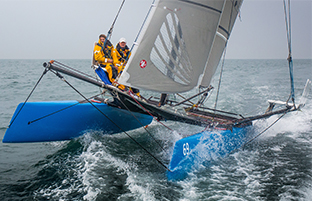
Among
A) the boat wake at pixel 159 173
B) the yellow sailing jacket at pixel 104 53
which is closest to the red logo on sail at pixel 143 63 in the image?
the yellow sailing jacket at pixel 104 53

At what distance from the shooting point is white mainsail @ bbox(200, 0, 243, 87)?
15.7ft

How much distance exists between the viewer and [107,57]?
15.6ft

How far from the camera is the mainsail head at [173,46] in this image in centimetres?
357

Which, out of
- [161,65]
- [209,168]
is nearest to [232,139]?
[209,168]

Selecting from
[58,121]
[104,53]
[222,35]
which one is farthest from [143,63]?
[58,121]

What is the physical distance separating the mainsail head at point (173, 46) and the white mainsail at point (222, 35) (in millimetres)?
678

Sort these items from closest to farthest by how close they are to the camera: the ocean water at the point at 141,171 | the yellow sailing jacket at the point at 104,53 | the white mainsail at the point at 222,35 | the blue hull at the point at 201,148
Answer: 1. the ocean water at the point at 141,171
2. the blue hull at the point at 201,148
3. the yellow sailing jacket at the point at 104,53
4. the white mainsail at the point at 222,35

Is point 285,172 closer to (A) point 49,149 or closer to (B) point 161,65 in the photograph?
(B) point 161,65

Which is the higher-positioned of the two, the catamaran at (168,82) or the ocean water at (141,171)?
the catamaran at (168,82)

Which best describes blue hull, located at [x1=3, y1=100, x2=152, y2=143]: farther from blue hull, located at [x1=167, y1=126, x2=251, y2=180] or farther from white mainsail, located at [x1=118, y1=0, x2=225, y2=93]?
blue hull, located at [x1=167, y1=126, x2=251, y2=180]

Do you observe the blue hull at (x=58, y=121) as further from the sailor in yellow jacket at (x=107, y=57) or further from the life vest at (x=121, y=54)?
the life vest at (x=121, y=54)

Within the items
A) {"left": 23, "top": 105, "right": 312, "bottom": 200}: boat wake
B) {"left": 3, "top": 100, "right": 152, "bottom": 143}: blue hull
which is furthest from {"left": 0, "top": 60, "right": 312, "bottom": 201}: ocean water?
{"left": 3, "top": 100, "right": 152, "bottom": 143}: blue hull

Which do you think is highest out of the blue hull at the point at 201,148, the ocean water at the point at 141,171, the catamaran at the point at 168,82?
the catamaran at the point at 168,82

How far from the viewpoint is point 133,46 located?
362 cm
